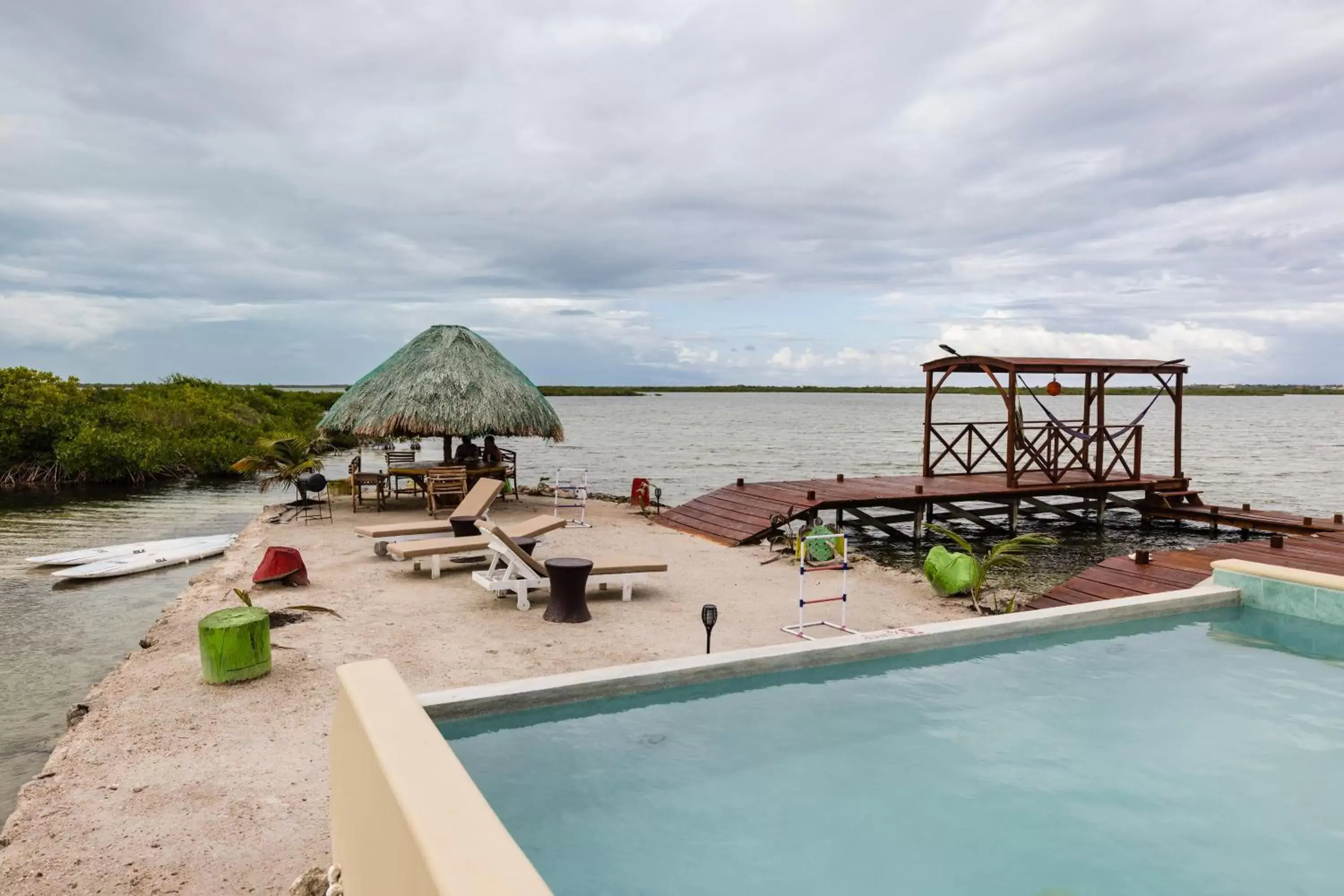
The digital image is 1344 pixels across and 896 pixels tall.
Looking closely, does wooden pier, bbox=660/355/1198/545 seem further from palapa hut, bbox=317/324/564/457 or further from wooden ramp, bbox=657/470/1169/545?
palapa hut, bbox=317/324/564/457

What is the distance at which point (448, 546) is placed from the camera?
9.23 metres

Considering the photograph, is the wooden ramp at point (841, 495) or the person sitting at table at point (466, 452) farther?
the person sitting at table at point (466, 452)

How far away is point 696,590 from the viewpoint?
9.21 metres

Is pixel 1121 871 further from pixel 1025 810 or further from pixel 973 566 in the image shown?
pixel 973 566

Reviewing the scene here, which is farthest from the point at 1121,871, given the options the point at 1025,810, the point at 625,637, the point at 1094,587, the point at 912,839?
the point at 1094,587

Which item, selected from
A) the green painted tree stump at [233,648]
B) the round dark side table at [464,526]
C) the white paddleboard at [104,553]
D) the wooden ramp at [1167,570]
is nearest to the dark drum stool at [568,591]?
the green painted tree stump at [233,648]

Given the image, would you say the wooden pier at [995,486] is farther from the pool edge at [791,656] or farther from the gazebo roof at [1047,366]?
the pool edge at [791,656]

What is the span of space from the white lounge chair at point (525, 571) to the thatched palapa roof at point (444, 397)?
6.12 meters

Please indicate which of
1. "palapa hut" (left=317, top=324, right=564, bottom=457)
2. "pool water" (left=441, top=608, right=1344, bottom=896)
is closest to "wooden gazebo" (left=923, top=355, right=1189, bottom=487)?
"palapa hut" (left=317, top=324, right=564, bottom=457)

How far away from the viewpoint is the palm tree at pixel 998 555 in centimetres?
923

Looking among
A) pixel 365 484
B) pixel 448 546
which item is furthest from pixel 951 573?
pixel 365 484

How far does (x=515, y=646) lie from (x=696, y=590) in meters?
2.87

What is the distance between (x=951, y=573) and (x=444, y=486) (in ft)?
27.6

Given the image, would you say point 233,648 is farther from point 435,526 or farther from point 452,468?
point 452,468
